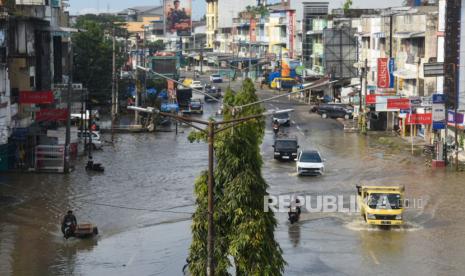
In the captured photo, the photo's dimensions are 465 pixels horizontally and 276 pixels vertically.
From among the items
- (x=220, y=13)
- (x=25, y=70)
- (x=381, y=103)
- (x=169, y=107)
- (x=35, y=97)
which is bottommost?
(x=169, y=107)

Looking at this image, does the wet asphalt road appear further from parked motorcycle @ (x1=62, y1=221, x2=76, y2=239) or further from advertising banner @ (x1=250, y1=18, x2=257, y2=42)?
advertising banner @ (x1=250, y1=18, x2=257, y2=42)

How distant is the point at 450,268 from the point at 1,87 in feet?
88.4

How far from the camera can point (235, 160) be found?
20.4 m

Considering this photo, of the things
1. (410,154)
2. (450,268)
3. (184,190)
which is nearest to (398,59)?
(410,154)

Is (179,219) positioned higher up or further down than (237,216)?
further down

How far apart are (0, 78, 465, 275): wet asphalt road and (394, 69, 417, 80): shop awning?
870cm

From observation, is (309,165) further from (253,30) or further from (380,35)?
(253,30)

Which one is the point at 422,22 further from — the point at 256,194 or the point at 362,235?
the point at 256,194

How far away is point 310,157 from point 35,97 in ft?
47.5

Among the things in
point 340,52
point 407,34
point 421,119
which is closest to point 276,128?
point 407,34

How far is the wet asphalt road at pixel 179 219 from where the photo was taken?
98.6 ft

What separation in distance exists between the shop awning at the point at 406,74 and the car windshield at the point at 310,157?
19.7 meters

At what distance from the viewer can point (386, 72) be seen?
7031cm

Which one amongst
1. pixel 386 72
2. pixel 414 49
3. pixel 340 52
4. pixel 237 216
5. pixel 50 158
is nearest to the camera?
pixel 237 216
